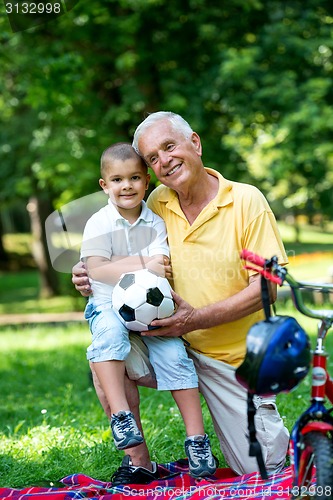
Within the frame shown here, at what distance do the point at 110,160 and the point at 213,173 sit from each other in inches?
22.6

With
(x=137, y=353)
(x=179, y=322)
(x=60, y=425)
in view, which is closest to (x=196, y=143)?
(x=179, y=322)

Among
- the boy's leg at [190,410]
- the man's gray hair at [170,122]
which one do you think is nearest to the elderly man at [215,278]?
the man's gray hair at [170,122]

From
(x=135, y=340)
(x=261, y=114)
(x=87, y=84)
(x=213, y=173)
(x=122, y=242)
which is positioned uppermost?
(x=87, y=84)

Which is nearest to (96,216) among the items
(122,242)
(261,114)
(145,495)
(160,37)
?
(122,242)

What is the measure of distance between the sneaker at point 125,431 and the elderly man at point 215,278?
11.8 inches

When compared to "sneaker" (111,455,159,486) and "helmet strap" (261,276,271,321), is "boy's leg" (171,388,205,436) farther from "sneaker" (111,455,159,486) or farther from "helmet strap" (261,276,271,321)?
"helmet strap" (261,276,271,321)

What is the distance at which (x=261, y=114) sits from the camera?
11.5 meters

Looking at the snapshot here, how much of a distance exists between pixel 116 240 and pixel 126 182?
0.29 meters

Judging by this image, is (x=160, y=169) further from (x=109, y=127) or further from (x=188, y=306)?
(x=109, y=127)

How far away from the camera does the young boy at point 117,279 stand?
3.53 metres

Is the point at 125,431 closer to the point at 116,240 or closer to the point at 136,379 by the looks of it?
the point at 136,379

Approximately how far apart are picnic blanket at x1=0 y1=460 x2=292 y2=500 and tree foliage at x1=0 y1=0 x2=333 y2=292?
7.23m

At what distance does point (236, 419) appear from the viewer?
3779 millimetres

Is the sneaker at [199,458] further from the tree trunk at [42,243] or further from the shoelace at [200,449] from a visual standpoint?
the tree trunk at [42,243]
